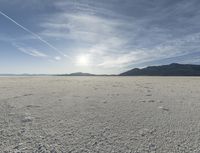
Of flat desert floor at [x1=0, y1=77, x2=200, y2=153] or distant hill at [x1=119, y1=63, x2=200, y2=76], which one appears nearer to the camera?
flat desert floor at [x1=0, y1=77, x2=200, y2=153]

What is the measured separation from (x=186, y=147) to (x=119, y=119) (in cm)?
247

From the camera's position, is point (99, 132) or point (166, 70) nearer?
point (99, 132)

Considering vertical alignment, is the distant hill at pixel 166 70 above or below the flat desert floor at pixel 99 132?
above

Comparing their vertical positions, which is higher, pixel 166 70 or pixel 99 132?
pixel 166 70

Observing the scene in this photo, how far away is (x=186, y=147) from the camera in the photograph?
12.2 ft

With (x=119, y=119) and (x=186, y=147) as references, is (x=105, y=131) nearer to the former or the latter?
(x=119, y=119)

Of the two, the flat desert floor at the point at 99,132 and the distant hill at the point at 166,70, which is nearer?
the flat desert floor at the point at 99,132

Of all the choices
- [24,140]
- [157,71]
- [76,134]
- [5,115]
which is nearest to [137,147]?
[76,134]

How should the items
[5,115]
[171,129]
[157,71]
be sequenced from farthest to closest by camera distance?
[157,71] → [5,115] → [171,129]

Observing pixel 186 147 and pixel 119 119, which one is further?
pixel 119 119

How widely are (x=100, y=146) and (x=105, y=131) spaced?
0.94 m

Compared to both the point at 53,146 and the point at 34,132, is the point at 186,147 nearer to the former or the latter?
the point at 53,146

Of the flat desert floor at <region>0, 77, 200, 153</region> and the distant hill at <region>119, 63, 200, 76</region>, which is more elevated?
the distant hill at <region>119, 63, 200, 76</region>

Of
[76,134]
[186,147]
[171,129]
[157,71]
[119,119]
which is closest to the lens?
[186,147]
